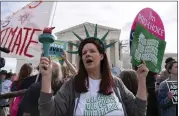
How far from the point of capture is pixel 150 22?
323 centimetres

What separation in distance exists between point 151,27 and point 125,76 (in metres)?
0.65

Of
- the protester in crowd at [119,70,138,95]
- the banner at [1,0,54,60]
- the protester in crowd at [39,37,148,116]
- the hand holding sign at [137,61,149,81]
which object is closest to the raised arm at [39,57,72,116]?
the protester in crowd at [39,37,148,116]

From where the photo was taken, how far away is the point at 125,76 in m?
3.12

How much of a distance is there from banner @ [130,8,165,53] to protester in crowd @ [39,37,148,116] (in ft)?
3.86

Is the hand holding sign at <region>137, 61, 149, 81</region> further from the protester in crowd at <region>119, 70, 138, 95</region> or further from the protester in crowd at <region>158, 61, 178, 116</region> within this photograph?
the protester in crowd at <region>158, 61, 178, 116</region>

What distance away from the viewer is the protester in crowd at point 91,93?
→ 1689 millimetres

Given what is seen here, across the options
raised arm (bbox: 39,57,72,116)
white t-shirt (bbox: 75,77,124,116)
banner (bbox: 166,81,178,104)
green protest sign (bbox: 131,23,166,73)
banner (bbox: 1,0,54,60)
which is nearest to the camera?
raised arm (bbox: 39,57,72,116)

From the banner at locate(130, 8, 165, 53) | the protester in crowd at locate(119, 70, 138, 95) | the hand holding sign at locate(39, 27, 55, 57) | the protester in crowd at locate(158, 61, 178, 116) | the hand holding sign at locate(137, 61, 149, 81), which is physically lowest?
the protester in crowd at locate(158, 61, 178, 116)

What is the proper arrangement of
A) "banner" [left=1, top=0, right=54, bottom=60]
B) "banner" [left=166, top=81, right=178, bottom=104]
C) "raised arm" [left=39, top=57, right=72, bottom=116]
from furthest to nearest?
"banner" [left=1, top=0, right=54, bottom=60]
"banner" [left=166, top=81, right=178, bottom=104]
"raised arm" [left=39, top=57, right=72, bottom=116]

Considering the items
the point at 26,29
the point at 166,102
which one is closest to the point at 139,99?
the point at 166,102

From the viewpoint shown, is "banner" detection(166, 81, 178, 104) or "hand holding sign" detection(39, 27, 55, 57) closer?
"hand holding sign" detection(39, 27, 55, 57)

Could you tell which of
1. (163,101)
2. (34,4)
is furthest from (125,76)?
(34,4)

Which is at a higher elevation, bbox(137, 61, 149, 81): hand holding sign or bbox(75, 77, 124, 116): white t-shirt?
bbox(137, 61, 149, 81): hand holding sign

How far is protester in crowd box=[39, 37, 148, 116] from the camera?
5.54 feet
